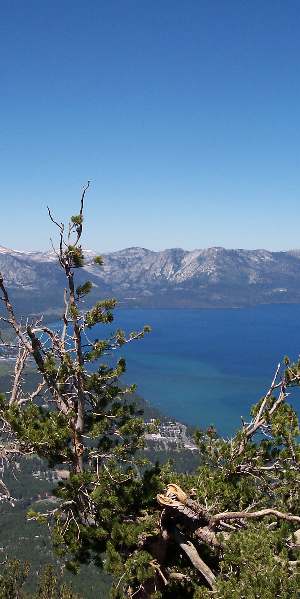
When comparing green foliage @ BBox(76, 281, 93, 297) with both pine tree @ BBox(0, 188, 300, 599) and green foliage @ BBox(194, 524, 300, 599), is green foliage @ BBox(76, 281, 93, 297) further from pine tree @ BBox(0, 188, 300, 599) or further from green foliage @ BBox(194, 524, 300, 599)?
green foliage @ BBox(194, 524, 300, 599)

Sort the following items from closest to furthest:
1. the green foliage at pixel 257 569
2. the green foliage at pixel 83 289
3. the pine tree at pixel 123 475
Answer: the green foliage at pixel 257 569, the pine tree at pixel 123 475, the green foliage at pixel 83 289

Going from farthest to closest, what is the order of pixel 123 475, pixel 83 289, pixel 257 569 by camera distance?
1. pixel 123 475
2. pixel 83 289
3. pixel 257 569

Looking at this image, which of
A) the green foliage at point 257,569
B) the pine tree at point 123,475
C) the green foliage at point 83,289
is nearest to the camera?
the green foliage at point 257,569

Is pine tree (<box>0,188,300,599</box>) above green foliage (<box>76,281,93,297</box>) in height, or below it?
below

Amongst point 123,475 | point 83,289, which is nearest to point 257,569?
point 123,475

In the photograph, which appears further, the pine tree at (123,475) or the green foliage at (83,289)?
the green foliage at (83,289)

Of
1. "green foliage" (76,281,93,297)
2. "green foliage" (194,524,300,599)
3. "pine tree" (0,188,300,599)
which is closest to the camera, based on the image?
"green foliage" (194,524,300,599)

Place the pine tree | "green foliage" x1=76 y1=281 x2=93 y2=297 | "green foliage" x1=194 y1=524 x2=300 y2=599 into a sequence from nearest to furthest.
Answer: "green foliage" x1=194 y1=524 x2=300 y2=599
the pine tree
"green foliage" x1=76 y1=281 x2=93 y2=297

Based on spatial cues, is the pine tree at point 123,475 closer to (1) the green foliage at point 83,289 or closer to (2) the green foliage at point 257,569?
(1) the green foliage at point 83,289

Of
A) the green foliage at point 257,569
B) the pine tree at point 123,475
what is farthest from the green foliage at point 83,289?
the green foliage at point 257,569

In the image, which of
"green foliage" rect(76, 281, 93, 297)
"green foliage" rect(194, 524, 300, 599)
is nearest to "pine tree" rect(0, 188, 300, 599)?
"green foliage" rect(76, 281, 93, 297)

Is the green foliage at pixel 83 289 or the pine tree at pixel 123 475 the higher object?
the green foliage at pixel 83 289

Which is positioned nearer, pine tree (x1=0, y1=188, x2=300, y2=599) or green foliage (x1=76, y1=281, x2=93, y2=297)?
pine tree (x1=0, y1=188, x2=300, y2=599)

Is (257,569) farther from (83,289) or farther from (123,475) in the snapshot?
(83,289)
